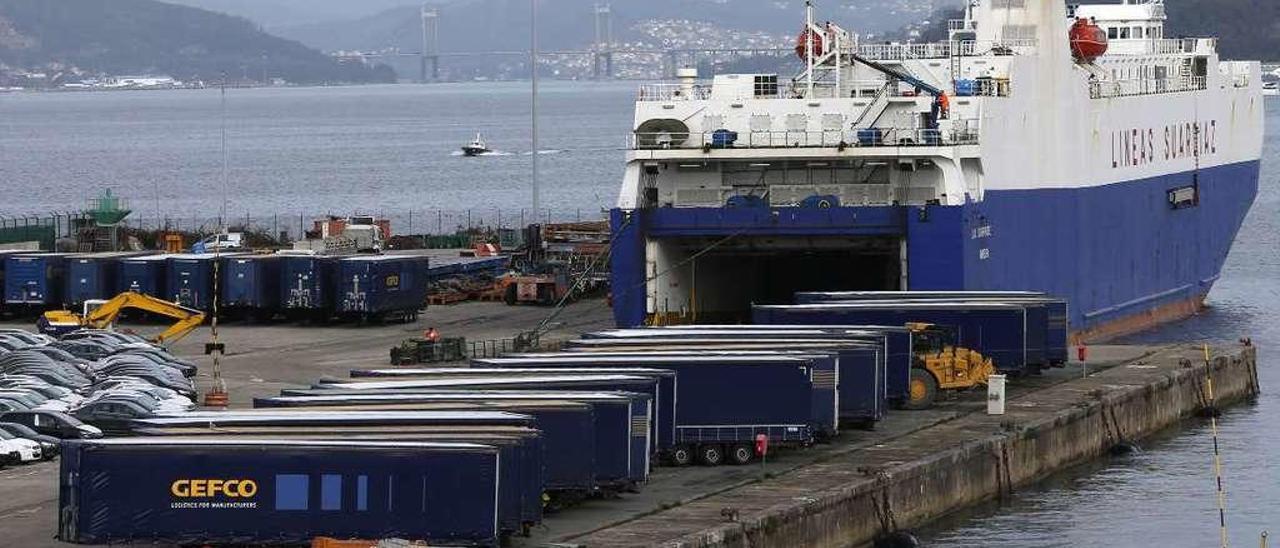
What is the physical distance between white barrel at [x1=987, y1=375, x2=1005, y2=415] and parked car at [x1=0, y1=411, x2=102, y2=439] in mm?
16431

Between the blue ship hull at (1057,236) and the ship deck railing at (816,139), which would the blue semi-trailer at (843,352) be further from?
the ship deck railing at (816,139)

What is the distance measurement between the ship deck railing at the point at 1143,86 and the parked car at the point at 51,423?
33.2m

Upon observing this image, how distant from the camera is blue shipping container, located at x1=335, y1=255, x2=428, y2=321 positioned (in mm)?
71438

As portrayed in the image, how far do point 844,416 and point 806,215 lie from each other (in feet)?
46.0

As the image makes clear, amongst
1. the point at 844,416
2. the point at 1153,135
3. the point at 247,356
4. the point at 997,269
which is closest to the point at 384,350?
the point at 247,356

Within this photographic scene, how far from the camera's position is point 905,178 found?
63.6 meters

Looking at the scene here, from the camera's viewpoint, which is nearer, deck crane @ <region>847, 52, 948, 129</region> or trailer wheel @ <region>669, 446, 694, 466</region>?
trailer wheel @ <region>669, 446, 694, 466</region>

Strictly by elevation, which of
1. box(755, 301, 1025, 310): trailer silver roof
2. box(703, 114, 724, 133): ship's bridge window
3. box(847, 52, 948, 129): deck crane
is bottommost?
box(755, 301, 1025, 310): trailer silver roof

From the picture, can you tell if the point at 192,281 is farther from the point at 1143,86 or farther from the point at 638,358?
the point at 638,358

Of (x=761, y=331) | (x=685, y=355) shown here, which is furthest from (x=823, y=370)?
(x=761, y=331)

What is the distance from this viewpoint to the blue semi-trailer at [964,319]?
55.1 m

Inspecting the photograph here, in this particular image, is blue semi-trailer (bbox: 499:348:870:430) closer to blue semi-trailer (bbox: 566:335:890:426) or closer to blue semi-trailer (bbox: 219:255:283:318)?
blue semi-trailer (bbox: 566:335:890:426)

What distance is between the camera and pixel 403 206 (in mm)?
164000

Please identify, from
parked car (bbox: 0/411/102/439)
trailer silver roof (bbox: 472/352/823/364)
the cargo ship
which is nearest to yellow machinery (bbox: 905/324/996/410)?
the cargo ship
